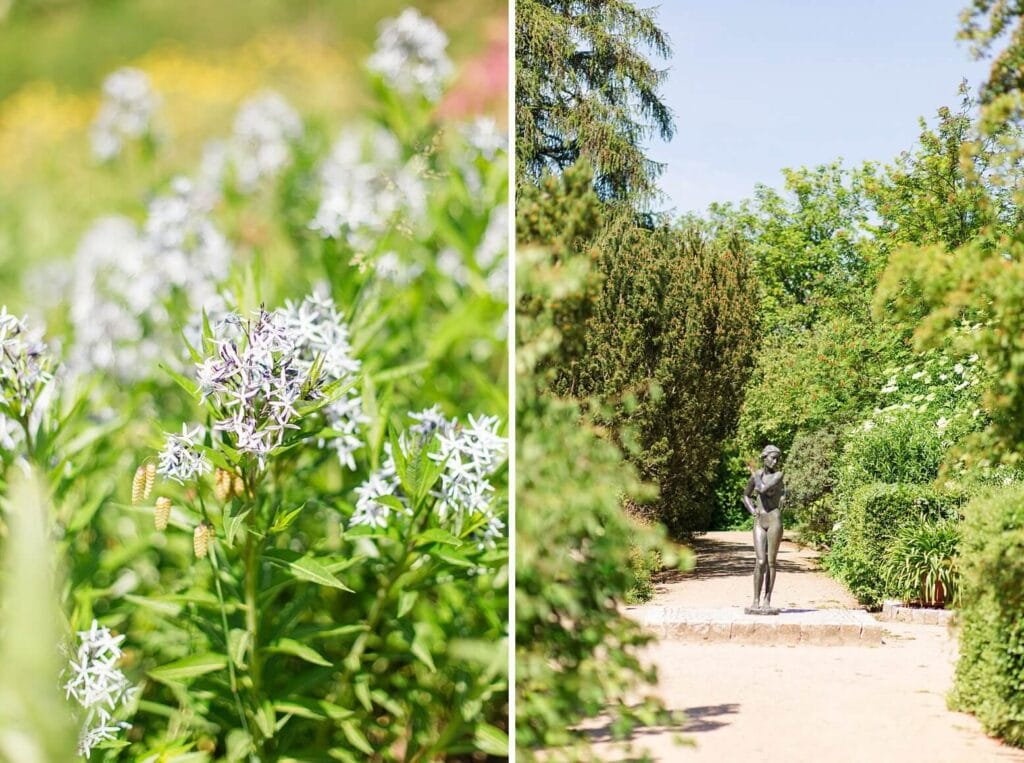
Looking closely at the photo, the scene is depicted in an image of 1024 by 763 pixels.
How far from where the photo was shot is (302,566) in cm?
192

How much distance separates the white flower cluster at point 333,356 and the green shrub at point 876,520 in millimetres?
1114

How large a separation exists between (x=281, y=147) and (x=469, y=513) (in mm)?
1385

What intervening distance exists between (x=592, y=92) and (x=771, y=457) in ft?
3.40

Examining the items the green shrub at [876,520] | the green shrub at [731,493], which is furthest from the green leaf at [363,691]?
the green shrub at [876,520]

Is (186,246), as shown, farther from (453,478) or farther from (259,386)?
(453,478)

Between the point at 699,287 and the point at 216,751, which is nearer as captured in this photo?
the point at 699,287

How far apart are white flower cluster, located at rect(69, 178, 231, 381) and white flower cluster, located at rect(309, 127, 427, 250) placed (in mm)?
325

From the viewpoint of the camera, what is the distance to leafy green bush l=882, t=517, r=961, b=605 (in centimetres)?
194

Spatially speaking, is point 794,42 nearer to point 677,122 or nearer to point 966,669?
point 677,122

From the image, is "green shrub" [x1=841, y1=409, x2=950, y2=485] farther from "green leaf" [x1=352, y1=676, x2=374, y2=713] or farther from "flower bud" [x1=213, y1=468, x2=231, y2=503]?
"flower bud" [x1=213, y1=468, x2=231, y2=503]

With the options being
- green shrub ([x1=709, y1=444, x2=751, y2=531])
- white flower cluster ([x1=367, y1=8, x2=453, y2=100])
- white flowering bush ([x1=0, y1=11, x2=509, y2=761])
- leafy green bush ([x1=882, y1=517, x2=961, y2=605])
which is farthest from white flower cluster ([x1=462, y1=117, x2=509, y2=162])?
leafy green bush ([x1=882, y1=517, x2=961, y2=605])

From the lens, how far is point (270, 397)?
1971 mm

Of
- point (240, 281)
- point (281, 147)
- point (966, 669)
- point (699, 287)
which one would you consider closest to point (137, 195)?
point (281, 147)

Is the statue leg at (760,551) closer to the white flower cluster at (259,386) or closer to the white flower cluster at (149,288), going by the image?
the white flower cluster at (259,386)
